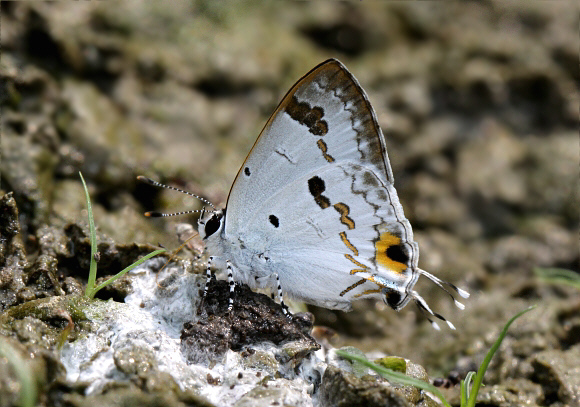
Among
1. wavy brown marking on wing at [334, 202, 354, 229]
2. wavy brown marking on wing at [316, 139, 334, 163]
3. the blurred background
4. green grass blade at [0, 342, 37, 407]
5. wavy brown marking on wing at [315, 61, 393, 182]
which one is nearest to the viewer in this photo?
green grass blade at [0, 342, 37, 407]

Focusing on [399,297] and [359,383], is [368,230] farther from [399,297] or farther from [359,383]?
[359,383]

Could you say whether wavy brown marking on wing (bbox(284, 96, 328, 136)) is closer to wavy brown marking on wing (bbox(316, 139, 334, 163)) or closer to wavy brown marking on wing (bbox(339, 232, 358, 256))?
wavy brown marking on wing (bbox(316, 139, 334, 163))

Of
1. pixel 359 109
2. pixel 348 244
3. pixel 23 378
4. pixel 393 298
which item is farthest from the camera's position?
pixel 348 244

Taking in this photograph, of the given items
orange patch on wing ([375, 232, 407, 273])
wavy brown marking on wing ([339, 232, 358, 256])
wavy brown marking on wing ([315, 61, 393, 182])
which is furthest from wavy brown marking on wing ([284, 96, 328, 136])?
orange patch on wing ([375, 232, 407, 273])

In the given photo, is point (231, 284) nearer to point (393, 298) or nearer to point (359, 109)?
point (393, 298)

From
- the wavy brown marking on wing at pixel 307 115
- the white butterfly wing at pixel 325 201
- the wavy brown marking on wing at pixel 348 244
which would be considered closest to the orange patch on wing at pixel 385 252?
the white butterfly wing at pixel 325 201

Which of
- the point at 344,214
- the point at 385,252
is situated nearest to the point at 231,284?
the point at 344,214

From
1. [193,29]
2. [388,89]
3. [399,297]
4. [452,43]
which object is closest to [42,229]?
[399,297]
